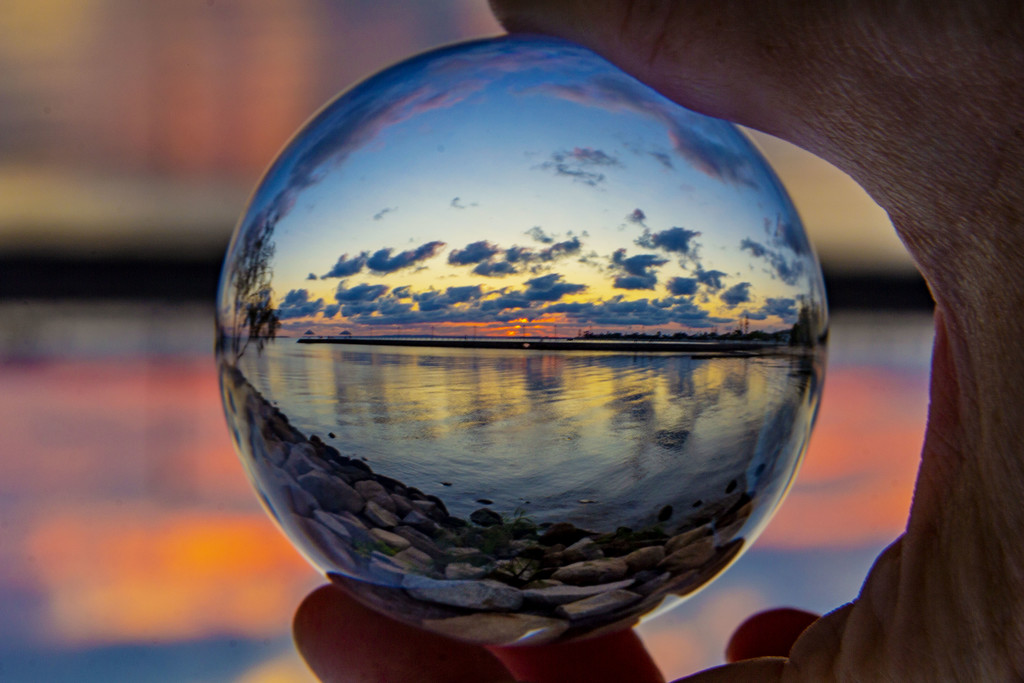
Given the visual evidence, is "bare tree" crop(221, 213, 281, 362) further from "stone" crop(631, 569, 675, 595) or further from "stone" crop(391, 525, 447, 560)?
"stone" crop(631, 569, 675, 595)

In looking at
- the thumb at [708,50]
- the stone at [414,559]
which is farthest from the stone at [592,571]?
the thumb at [708,50]

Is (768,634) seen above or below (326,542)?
below

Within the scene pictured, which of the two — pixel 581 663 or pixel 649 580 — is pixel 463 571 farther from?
pixel 581 663

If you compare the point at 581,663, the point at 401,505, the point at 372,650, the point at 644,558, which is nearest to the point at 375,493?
the point at 401,505

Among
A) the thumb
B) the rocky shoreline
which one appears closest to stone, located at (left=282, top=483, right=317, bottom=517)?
the rocky shoreline

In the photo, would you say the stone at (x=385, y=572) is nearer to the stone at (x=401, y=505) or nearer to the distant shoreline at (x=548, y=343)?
the stone at (x=401, y=505)

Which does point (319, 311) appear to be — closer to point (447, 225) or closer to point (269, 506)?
point (447, 225)

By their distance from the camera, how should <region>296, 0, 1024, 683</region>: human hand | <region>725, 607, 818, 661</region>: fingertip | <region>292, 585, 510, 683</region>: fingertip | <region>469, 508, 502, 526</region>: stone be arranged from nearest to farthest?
<region>296, 0, 1024, 683</region>: human hand < <region>469, 508, 502, 526</region>: stone < <region>292, 585, 510, 683</region>: fingertip < <region>725, 607, 818, 661</region>: fingertip

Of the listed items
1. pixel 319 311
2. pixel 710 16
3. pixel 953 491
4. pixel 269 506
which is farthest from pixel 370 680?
pixel 710 16
